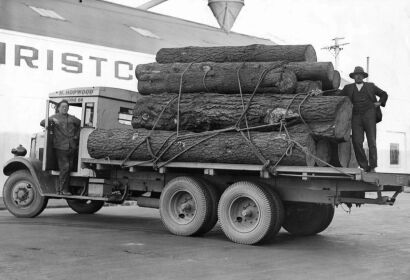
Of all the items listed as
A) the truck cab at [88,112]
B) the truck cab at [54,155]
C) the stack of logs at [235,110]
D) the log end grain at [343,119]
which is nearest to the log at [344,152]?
the stack of logs at [235,110]

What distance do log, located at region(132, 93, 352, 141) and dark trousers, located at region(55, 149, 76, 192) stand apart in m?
1.70

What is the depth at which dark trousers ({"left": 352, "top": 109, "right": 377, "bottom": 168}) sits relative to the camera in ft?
32.4

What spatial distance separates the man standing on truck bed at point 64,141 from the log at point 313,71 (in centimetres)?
433

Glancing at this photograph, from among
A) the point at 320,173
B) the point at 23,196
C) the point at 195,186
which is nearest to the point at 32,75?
the point at 23,196

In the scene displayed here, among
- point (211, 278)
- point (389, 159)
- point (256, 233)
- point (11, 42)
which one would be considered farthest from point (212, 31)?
point (211, 278)

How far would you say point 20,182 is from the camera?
12.5 m

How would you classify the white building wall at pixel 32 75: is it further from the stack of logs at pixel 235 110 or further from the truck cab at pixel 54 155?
the stack of logs at pixel 235 110

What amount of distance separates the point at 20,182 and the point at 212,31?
20.5 m

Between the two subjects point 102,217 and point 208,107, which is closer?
point 208,107

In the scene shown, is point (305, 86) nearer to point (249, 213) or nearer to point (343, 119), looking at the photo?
point (343, 119)

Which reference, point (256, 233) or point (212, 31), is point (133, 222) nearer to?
point (256, 233)

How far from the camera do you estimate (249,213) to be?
9422 millimetres

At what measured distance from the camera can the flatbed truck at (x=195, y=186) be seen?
30.0 ft

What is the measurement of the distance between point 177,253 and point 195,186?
1.84 m
